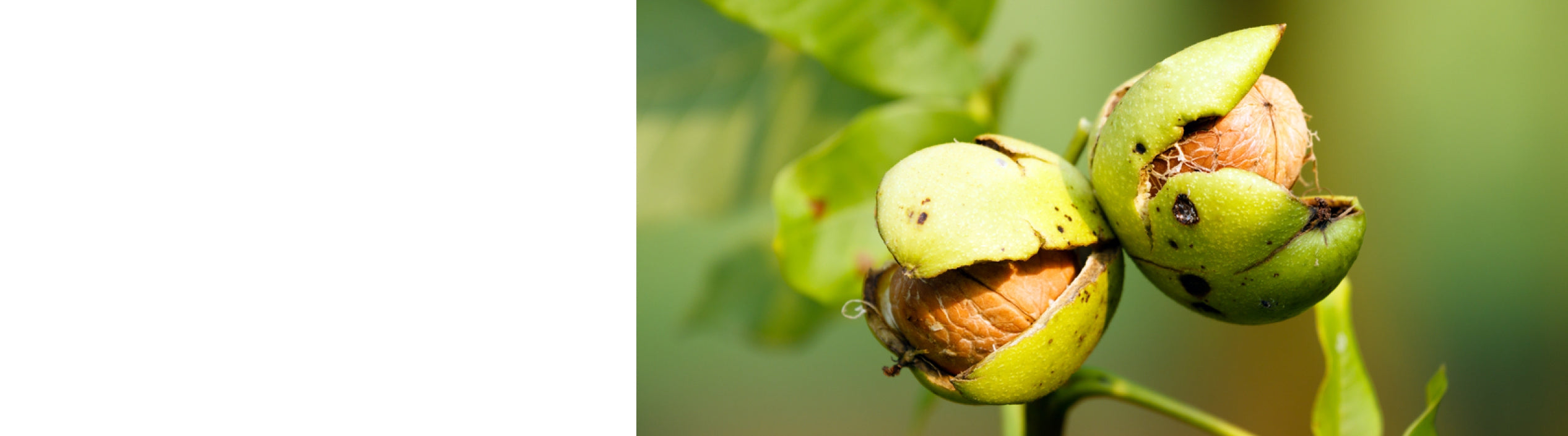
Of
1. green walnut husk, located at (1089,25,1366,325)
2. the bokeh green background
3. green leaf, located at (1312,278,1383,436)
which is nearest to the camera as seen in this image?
green walnut husk, located at (1089,25,1366,325)

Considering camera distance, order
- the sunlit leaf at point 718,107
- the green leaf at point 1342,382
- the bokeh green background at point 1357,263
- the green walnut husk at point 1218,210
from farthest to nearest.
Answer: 1. the bokeh green background at point 1357,263
2. the sunlit leaf at point 718,107
3. the green leaf at point 1342,382
4. the green walnut husk at point 1218,210

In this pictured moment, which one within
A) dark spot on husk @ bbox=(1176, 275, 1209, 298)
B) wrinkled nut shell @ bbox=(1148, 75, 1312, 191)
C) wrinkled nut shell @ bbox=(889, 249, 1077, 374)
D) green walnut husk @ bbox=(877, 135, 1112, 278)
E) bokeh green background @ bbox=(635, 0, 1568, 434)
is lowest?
bokeh green background @ bbox=(635, 0, 1568, 434)

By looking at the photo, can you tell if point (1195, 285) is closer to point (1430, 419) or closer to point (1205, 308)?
point (1205, 308)

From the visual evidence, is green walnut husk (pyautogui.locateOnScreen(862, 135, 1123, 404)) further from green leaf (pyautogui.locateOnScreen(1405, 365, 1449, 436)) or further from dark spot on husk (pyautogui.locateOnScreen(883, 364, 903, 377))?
green leaf (pyautogui.locateOnScreen(1405, 365, 1449, 436))

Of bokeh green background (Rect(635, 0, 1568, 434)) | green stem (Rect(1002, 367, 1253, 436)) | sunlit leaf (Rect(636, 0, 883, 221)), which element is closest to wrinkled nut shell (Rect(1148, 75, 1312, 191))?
green stem (Rect(1002, 367, 1253, 436))

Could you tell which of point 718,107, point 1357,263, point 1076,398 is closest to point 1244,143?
point 1076,398

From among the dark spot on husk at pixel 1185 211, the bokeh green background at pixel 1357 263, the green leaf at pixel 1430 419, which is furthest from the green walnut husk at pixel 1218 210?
the bokeh green background at pixel 1357 263

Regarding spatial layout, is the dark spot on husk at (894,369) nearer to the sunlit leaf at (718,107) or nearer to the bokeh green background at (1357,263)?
the sunlit leaf at (718,107)

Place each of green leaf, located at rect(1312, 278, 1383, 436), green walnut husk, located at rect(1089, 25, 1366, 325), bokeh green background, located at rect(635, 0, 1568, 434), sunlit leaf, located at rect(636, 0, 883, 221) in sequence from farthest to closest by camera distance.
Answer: bokeh green background, located at rect(635, 0, 1568, 434) < sunlit leaf, located at rect(636, 0, 883, 221) < green leaf, located at rect(1312, 278, 1383, 436) < green walnut husk, located at rect(1089, 25, 1366, 325)
